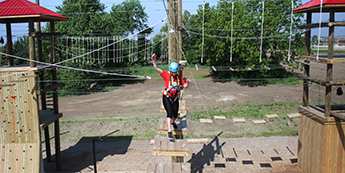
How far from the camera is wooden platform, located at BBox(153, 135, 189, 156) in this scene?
640cm

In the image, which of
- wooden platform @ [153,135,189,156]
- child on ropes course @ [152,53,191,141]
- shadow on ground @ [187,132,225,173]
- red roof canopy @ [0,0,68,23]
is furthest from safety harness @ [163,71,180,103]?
red roof canopy @ [0,0,68,23]

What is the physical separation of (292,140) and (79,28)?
20.0 m

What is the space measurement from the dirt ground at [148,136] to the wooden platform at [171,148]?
125cm

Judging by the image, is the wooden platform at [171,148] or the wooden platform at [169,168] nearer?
the wooden platform at [169,168]

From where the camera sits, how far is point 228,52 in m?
26.0

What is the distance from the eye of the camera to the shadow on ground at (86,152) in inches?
412

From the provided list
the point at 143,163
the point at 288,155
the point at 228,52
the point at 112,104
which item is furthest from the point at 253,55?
the point at 143,163

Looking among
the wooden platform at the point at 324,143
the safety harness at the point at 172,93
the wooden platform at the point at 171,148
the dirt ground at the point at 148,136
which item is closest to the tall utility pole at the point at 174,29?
the safety harness at the point at 172,93

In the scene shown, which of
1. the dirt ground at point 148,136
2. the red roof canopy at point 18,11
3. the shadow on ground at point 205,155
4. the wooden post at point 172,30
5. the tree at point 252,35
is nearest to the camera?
the wooden post at point 172,30

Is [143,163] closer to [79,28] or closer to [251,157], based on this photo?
[251,157]

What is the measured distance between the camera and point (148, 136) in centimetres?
1324

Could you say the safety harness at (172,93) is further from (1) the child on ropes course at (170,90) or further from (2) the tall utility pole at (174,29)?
(2) the tall utility pole at (174,29)

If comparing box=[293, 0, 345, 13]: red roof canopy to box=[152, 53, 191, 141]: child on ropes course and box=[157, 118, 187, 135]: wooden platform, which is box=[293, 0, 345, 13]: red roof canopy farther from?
box=[157, 118, 187, 135]: wooden platform

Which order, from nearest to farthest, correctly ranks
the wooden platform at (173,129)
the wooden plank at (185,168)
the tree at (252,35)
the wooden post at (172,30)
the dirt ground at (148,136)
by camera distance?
the wooden plank at (185,168)
the wooden platform at (173,129)
the wooden post at (172,30)
the dirt ground at (148,136)
the tree at (252,35)
